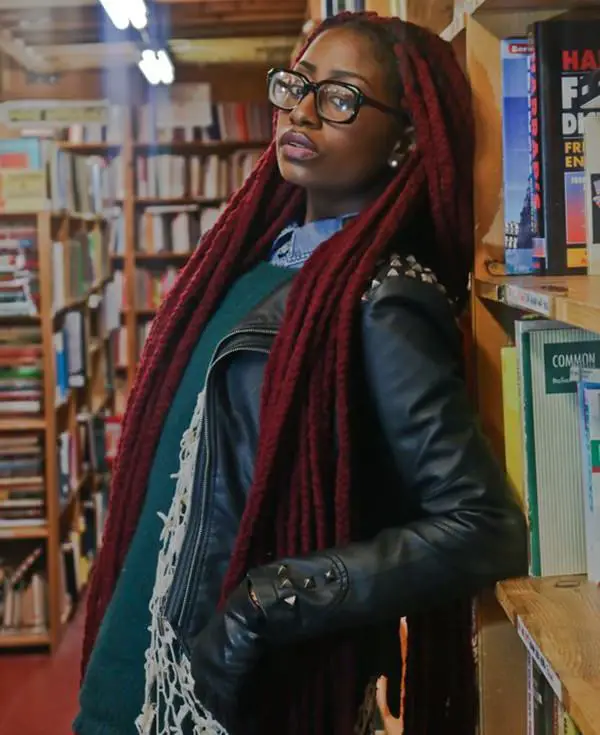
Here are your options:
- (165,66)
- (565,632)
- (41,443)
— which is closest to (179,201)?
(165,66)

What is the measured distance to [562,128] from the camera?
101 cm

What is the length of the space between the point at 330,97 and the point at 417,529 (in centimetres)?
53

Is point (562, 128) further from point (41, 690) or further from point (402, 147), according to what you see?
point (41, 690)

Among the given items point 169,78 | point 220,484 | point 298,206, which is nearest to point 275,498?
point 220,484

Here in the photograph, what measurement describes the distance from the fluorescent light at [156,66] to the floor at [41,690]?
2683 millimetres

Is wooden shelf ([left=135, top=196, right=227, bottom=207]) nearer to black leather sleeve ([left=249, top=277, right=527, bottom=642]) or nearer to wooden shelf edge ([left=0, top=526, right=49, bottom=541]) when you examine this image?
wooden shelf edge ([left=0, top=526, right=49, bottom=541])

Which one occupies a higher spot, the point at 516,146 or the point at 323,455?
the point at 516,146

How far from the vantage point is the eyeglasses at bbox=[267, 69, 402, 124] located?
112 cm

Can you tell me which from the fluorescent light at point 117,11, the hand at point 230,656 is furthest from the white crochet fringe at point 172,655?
the fluorescent light at point 117,11

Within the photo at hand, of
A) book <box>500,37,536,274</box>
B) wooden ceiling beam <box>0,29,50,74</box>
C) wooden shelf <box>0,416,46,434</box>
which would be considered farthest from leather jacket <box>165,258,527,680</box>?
wooden ceiling beam <box>0,29,50,74</box>

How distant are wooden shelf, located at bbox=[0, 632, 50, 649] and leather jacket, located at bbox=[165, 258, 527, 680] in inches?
97.0

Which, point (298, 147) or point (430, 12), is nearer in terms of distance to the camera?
point (298, 147)

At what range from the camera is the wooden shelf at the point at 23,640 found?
331cm

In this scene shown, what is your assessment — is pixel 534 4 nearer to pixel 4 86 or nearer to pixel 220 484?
pixel 220 484
